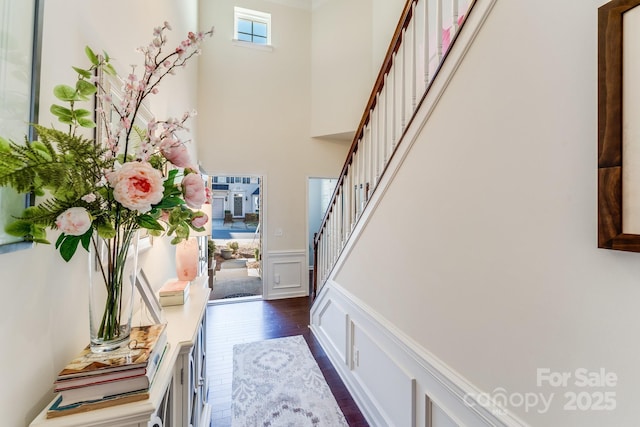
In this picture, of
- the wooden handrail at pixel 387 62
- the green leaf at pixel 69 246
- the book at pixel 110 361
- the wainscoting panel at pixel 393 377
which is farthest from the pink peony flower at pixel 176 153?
the wooden handrail at pixel 387 62

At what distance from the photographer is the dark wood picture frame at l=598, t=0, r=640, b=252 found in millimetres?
665

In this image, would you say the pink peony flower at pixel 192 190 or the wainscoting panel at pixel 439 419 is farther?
the wainscoting panel at pixel 439 419

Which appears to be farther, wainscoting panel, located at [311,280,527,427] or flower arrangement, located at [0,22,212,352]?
wainscoting panel, located at [311,280,527,427]

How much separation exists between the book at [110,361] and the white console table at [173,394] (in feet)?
0.32

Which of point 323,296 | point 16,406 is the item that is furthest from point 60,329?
point 323,296

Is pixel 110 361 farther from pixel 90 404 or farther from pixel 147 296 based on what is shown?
pixel 147 296

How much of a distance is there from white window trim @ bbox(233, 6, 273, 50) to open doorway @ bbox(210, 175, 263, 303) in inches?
88.4

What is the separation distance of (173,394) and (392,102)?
6.85 feet

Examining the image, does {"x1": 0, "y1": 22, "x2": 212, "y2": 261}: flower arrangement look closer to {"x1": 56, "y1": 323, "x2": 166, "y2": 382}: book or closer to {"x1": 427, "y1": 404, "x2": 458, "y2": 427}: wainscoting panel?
{"x1": 56, "y1": 323, "x2": 166, "y2": 382}: book

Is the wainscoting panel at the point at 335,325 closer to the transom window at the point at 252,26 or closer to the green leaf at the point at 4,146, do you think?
the green leaf at the point at 4,146

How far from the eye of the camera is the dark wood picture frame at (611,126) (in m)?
0.67

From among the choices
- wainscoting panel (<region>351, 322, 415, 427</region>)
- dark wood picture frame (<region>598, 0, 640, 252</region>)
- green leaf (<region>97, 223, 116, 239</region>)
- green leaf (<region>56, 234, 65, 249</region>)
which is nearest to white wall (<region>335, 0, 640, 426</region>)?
dark wood picture frame (<region>598, 0, 640, 252</region>)

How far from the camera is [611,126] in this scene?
68cm

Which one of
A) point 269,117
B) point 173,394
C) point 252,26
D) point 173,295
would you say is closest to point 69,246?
point 173,394
